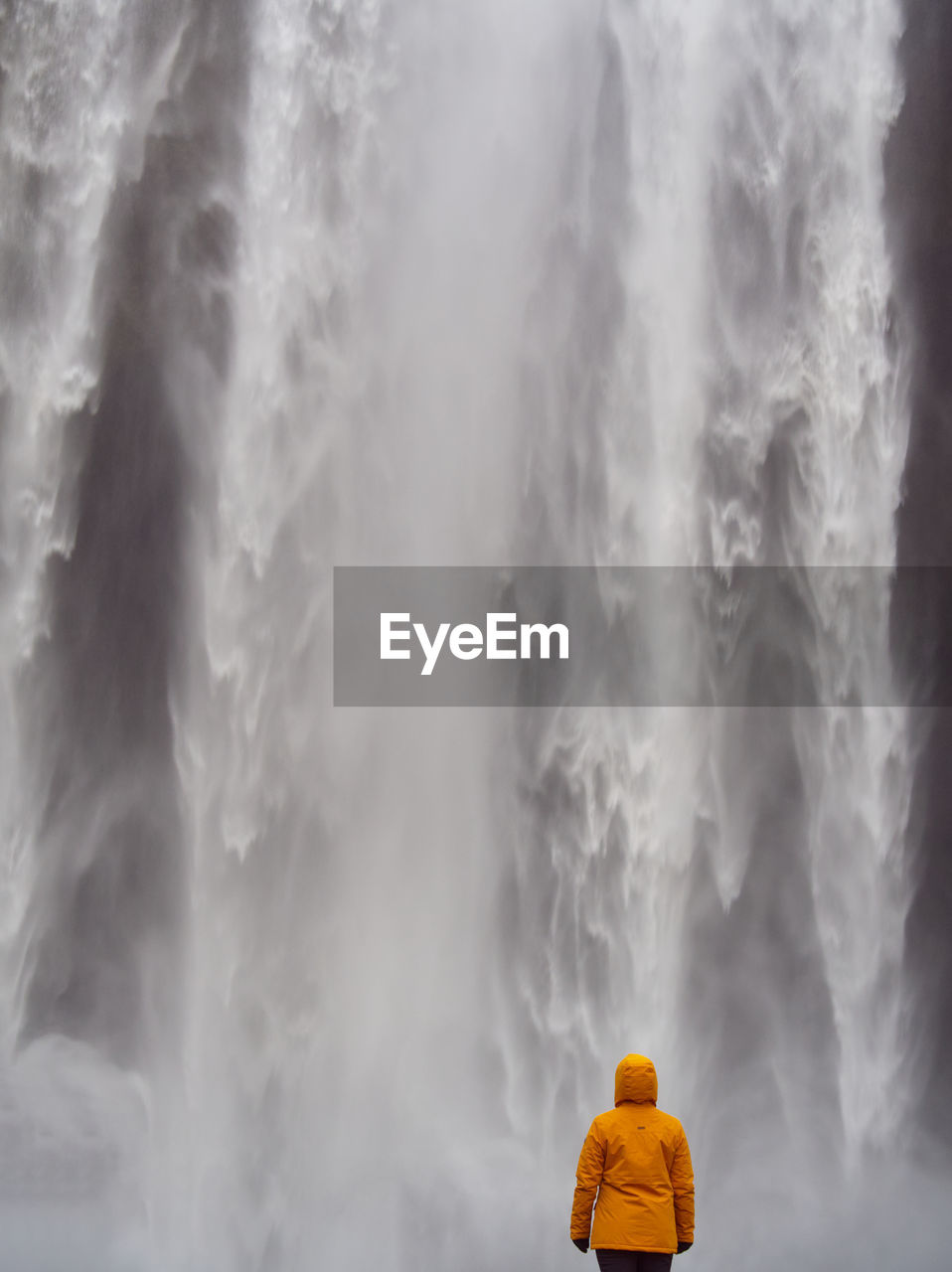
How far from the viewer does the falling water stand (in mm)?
10383

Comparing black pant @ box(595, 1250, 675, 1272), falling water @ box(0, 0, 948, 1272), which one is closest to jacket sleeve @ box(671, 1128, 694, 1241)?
black pant @ box(595, 1250, 675, 1272)

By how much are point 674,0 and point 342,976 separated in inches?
383

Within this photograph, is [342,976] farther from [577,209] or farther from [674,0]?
[674,0]

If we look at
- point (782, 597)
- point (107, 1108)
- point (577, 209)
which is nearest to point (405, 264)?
point (577, 209)

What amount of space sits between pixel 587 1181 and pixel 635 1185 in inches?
8.4

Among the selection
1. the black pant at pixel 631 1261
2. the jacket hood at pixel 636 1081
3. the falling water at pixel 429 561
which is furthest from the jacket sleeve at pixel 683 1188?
the falling water at pixel 429 561

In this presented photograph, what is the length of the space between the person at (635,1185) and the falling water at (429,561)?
496 cm

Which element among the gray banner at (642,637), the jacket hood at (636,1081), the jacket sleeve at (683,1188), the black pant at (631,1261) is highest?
the gray banner at (642,637)

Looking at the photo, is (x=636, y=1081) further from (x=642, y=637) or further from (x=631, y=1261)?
(x=642, y=637)

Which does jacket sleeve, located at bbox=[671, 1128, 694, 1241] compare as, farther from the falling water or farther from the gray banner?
the gray banner

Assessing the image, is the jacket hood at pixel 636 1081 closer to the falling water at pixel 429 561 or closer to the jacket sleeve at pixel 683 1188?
the jacket sleeve at pixel 683 1188

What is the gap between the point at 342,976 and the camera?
1070 centimetres

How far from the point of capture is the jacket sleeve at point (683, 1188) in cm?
562

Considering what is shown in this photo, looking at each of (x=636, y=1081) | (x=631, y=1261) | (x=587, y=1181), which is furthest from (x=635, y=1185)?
(x=636, y=1081)
